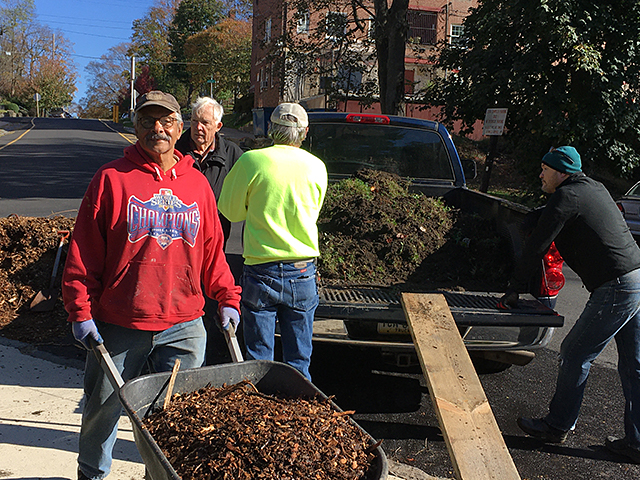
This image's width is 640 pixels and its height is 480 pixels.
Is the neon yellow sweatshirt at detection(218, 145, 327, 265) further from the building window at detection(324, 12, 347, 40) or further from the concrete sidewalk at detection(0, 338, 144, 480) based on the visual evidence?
the building window at detection(324, 12, 347, 40)

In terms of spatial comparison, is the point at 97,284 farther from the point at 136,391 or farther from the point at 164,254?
the point at 136,391

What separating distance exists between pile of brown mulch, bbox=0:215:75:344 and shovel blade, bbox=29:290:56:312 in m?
0.06

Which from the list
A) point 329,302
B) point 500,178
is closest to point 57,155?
point 500,178

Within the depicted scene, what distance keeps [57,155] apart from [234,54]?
2692 centimetres

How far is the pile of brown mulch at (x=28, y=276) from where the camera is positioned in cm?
540

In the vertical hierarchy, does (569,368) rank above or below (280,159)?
below

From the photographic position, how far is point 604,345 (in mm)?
4023

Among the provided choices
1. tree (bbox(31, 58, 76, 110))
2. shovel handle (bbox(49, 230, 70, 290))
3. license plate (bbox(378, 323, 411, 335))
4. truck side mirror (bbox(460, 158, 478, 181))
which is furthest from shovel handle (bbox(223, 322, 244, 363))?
tree (bbox(31, 58, 76, 110))

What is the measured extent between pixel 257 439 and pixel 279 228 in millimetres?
1477

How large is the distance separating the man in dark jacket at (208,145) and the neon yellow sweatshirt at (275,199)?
115 cm

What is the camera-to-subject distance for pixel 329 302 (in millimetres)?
3975

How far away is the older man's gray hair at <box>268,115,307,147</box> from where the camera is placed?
333 cm

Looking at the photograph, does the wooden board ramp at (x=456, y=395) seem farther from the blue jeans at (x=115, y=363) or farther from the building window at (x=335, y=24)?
the building window at (x=335, y=24)

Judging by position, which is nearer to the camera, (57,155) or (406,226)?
(406,226)
